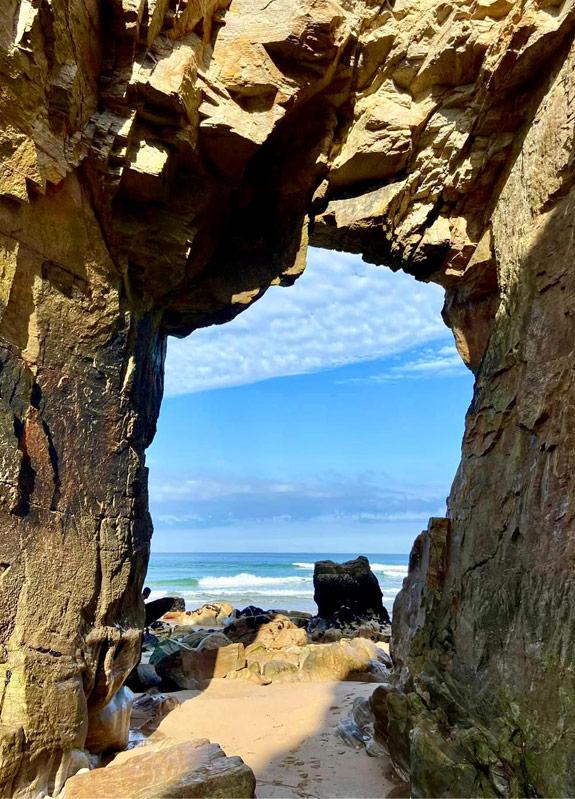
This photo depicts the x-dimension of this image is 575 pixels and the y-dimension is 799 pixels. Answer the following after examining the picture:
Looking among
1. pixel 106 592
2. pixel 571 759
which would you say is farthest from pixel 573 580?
pixel 106 592

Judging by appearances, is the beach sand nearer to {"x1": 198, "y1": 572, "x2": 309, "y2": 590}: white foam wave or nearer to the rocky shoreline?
the rocky shoreline

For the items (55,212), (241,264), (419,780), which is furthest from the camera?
(241,264)

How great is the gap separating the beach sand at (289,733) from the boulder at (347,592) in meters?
7.08

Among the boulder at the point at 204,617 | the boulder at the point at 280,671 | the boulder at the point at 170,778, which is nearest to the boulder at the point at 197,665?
the boulder at the point at 280,671

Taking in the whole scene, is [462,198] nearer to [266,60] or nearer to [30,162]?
[266,60]

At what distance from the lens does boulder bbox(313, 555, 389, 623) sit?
55.7ft

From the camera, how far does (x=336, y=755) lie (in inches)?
263

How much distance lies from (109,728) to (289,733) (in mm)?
2462

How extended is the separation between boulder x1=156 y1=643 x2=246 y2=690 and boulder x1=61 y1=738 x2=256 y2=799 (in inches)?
195

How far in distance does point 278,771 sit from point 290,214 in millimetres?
8061

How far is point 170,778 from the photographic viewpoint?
506cm

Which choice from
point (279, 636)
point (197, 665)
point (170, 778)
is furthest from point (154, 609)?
point (170, 778)

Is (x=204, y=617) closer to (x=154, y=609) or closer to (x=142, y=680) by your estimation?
(x=154, y=609)

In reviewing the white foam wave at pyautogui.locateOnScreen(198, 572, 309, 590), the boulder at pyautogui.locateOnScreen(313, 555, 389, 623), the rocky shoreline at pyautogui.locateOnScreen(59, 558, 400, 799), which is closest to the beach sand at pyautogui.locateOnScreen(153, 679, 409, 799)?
the rocky shoreline at pyautogui.locateOnScreen(59, 558, 400, 799)
